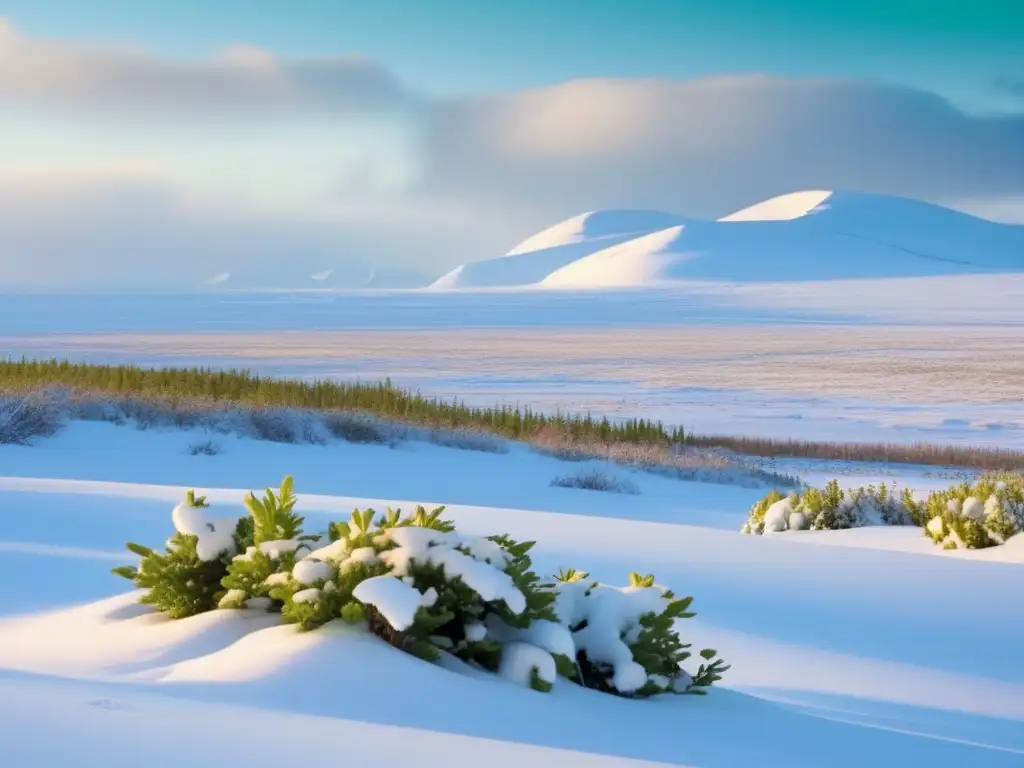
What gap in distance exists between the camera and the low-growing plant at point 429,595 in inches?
172

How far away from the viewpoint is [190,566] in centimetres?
506

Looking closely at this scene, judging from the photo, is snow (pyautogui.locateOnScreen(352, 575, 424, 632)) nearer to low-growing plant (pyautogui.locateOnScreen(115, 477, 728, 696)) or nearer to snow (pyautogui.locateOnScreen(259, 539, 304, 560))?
low-growing plant (pyautogui.locateOnScreen(115, 477, 728, 696))

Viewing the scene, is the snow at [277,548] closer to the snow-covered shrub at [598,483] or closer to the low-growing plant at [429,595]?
the low-growing plant at [429,595]

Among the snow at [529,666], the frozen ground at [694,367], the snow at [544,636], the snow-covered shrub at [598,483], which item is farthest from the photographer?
the frozen ground at [694,367]

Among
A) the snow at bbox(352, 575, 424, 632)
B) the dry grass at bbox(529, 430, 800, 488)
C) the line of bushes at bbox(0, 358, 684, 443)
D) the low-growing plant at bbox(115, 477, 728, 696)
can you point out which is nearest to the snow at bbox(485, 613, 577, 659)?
the low-growing plant at bbox(115, 477, 728, 696)

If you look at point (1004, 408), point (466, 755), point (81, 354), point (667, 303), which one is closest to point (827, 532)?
point (466, 755)

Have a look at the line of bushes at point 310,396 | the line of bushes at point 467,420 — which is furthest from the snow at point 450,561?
the line of bushes at point 310,396

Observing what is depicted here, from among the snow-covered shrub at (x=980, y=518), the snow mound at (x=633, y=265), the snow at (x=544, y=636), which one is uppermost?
the snow mound at (x=633, y=265)

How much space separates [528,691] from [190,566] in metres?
1.52

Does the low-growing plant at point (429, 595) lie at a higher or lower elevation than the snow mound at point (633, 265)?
lower

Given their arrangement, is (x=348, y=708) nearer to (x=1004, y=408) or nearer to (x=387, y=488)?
(x=387, y=488)

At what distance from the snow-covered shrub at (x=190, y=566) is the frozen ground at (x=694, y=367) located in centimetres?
2252

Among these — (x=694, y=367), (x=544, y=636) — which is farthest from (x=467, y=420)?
(x=694, y=367)

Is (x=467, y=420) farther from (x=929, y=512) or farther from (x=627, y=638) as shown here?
(x=627, y=638)
